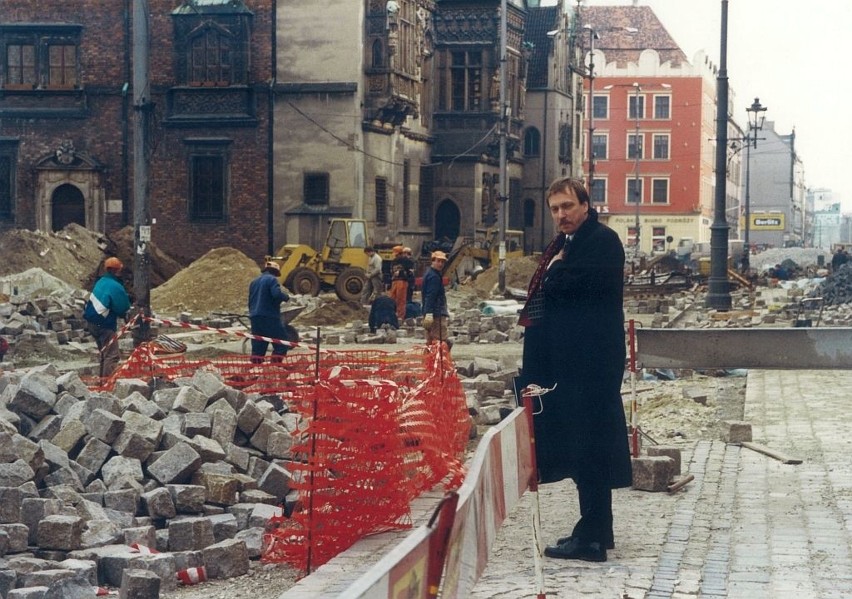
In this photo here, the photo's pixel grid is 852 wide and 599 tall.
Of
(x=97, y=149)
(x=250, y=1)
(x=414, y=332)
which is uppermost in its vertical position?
(x=250, y=1)

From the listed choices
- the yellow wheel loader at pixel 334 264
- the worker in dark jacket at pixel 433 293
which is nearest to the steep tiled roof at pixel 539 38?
the yellow wheel loader at pixel 334 264

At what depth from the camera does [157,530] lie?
9172mm

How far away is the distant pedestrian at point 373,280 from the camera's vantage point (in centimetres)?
3647

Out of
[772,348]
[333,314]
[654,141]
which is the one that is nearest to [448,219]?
[333,314]

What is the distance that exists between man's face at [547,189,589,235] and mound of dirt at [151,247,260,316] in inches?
1141

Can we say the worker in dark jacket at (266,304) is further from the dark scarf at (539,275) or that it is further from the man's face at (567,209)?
the man's face at (567,209)

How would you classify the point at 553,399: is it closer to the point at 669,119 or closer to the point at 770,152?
the point at 669,119

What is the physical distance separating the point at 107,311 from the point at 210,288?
20.6 m

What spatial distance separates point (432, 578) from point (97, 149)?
45.1m

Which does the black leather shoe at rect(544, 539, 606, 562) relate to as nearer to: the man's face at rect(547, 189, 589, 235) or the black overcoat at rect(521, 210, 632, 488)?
the black overcoat at rect(521, 210, 632, 488)

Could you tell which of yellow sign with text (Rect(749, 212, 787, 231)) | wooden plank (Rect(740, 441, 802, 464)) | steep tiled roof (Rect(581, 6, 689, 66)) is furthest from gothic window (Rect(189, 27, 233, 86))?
yellow sign with text (Rect(749, 212, 787, 231))

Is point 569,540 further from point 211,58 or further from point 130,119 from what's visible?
point 130,119

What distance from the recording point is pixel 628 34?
106375mm

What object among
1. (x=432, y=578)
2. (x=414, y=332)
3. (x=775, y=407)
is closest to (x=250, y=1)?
(x=414, y=332)
